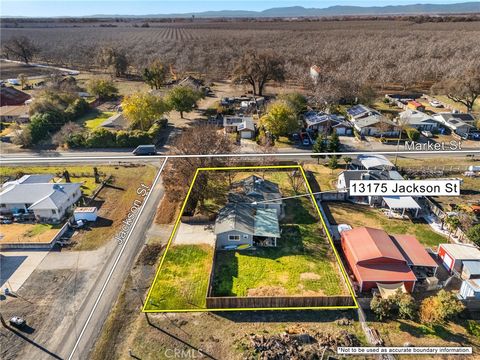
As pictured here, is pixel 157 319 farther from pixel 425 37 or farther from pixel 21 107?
pixel 425 37

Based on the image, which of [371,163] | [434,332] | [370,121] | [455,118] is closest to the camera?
[434,332]

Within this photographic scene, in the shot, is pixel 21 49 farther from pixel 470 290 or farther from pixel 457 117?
pixel 470 290

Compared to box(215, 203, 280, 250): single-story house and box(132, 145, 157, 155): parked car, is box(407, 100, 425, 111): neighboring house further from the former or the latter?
box(132, 145, 157, 155): parked car

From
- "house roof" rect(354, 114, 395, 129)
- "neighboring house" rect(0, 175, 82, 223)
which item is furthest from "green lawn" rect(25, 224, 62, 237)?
"house roof" rect(354, 114, 395, 129)

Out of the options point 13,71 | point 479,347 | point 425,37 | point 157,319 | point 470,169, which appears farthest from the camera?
point 425,37

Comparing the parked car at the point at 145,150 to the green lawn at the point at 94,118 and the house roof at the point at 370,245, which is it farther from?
the house roof at the point at 370,245

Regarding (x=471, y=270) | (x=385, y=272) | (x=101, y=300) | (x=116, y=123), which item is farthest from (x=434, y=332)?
(x=116, y=123)

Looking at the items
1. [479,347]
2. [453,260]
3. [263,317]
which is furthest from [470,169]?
[263,317]
